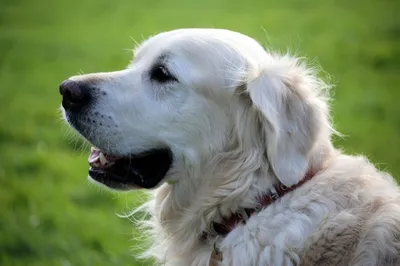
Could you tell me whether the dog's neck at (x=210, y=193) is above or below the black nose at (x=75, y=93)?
below

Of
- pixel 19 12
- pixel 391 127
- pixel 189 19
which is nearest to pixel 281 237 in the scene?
pixel 391 127

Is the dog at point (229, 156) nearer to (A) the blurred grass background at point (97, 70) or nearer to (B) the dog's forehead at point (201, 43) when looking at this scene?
(B) the dog's forehead at point (201, 43)

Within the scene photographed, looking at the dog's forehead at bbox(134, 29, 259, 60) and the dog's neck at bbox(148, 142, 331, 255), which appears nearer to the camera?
the dog's neck at bbox(148, 142, 331, 255)

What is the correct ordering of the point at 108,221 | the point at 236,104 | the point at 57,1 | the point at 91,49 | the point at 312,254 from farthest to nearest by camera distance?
the point at 57,1, the point at 91,49, the point at 108,221, the point at 236,104, the point at 312,254

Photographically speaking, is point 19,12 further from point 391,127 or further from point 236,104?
point 236,104

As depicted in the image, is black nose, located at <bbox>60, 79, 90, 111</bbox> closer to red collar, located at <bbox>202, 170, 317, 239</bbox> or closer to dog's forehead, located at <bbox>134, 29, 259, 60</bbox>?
dog's forehead, located at <bbox>134, 29, 259, 60</bbox>

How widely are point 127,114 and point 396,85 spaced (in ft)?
27.7

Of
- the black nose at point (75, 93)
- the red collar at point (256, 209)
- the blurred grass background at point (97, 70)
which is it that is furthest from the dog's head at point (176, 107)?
the blurred grass background at point (97, 70)

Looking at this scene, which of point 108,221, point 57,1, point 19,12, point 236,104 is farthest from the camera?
point 57,1

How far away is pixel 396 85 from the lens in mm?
11664

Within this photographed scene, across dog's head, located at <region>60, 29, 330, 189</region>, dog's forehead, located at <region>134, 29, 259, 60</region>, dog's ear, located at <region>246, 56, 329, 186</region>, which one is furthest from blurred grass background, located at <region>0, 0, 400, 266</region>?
dog's ear, located at <region>246, 56, 329, 186</region>

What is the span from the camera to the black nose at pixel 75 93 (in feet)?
13.0

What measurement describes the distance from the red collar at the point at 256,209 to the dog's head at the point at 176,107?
25cm

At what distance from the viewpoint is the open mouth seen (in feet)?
13.1
